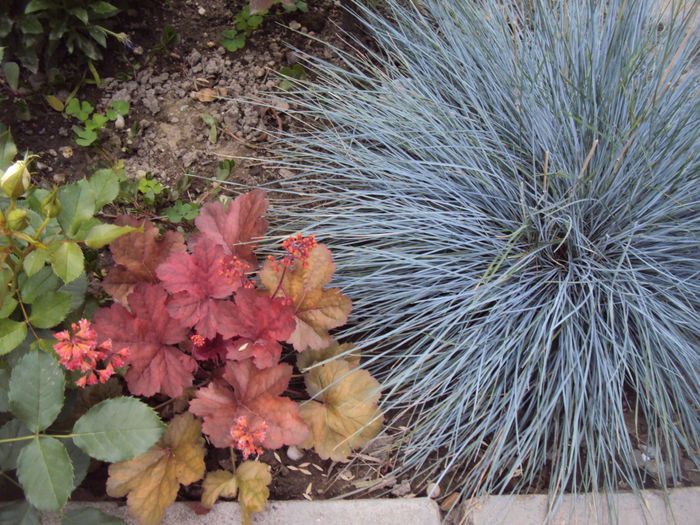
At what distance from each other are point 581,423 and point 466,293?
446 mm

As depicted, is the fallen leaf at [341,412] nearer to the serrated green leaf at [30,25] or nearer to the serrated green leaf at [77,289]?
the serrated green leaf at [77,289]

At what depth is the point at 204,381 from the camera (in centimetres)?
139

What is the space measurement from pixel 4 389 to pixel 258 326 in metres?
0.51

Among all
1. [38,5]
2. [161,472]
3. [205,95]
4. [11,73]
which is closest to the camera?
[161,472]

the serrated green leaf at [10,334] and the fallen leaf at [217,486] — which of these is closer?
the serrated green leaf at [10,334]

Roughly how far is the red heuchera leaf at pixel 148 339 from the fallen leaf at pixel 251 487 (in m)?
0.23

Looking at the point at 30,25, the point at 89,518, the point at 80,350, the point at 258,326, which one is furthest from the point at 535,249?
the point at 30,25

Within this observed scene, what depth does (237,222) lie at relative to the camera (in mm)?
1399

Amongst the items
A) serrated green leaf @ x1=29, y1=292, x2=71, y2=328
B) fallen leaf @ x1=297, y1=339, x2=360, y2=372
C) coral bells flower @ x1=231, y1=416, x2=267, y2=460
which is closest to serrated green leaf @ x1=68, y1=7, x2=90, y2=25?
serrated green leaf @ x1=29, y1=292, x2=71, y2=328

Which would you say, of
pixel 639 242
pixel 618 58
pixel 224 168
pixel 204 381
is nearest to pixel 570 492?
pixel 639 242

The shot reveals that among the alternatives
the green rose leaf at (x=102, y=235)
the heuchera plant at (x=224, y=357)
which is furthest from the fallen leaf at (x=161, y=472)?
the green rose leaf at (x=102, y=235)

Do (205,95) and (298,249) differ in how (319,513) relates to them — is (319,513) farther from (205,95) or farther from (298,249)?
(205,95)

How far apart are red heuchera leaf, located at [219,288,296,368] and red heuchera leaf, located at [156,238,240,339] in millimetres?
30

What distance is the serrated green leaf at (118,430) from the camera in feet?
3.38
